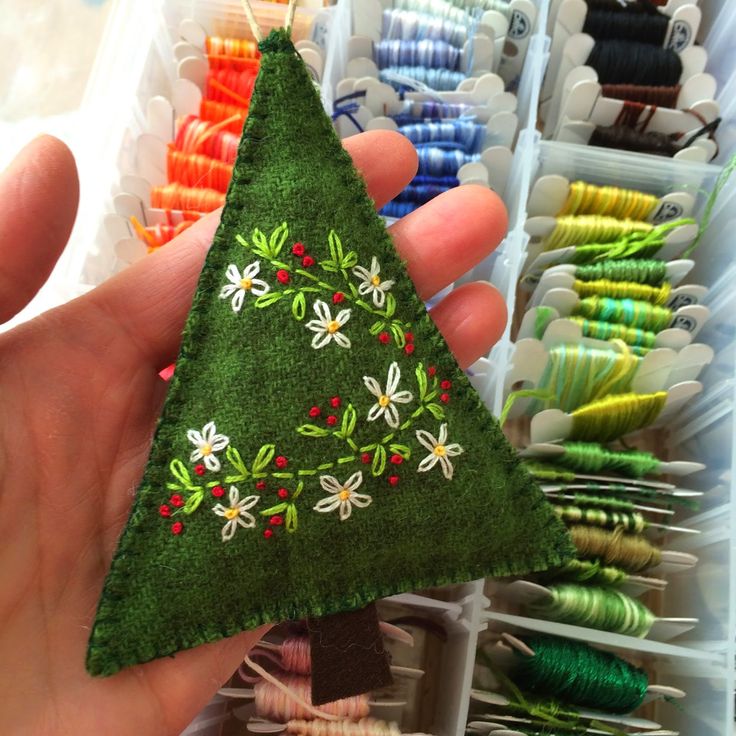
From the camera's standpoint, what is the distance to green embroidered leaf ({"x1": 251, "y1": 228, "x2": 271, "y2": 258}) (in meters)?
0.77

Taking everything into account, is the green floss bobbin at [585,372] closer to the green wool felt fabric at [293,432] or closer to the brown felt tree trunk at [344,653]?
the green wool felt fabric at [293,432]

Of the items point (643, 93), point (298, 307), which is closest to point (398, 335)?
point (298, 307)

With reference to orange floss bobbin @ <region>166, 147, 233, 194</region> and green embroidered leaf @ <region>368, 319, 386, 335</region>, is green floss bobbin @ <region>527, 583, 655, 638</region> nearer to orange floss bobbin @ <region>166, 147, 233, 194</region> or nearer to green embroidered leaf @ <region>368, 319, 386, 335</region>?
green embroidered leaf @ <region>368, 319, 386, 335</region>

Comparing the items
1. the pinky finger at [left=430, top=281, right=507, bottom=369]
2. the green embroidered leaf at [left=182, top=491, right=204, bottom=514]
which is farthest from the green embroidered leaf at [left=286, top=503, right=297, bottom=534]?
the pinky finger at [left=430, top=281, right=507, bottom=369]

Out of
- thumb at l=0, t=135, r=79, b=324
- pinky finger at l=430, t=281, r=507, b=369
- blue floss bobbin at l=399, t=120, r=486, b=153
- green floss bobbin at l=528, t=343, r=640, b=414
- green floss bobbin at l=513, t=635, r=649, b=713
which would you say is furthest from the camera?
blue floss bobbin at l=399, t=120, r=486, b=153

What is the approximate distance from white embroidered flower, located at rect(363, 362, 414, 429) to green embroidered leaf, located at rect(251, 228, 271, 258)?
0.19 meters

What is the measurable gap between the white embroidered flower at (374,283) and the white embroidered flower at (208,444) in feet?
0.82

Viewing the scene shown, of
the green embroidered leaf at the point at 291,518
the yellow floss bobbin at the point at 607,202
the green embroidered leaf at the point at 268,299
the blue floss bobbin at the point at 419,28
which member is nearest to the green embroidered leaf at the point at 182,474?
the green embroidered leaf at the point at 291,518

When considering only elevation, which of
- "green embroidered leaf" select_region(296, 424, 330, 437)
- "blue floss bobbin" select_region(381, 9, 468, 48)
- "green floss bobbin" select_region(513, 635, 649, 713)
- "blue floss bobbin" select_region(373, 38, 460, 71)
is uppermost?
"blue floss bobbin" select_region(381, 9, 468, 48)

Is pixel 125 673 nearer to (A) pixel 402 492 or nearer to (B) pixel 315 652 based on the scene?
(B) pixel 315 652

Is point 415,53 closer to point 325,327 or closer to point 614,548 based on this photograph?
point 325,327

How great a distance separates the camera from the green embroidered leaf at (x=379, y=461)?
783 millimetres

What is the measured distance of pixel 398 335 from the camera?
2.64 ft

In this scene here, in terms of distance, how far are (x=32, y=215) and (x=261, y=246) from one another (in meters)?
0.27
